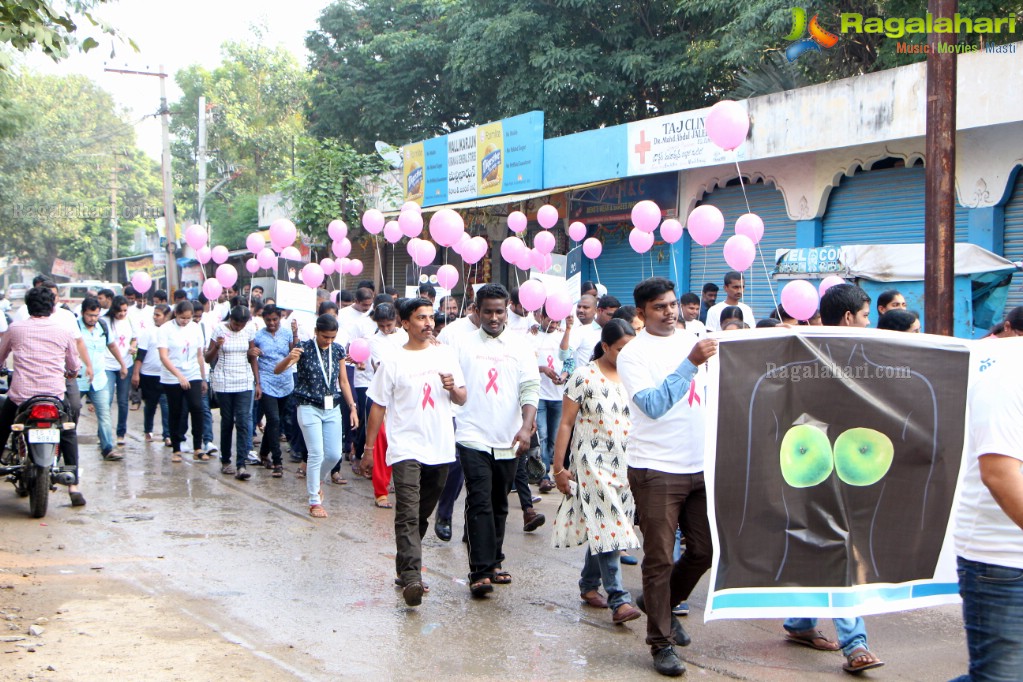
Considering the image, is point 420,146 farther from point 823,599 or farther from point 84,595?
point 823,599

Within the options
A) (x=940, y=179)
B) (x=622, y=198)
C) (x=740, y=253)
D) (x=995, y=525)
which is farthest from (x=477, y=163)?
(x=995, y=525)

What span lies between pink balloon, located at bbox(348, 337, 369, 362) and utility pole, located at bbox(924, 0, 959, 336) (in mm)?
5051

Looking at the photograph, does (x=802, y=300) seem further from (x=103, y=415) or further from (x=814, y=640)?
(x=103, y=415)

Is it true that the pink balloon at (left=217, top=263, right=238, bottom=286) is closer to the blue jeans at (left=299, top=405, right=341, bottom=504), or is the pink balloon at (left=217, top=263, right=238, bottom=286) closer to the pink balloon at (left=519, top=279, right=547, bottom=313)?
the pink balloon at (left=519, top=279, right=547, bottom=313)

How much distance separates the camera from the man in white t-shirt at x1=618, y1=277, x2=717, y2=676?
4.84 metres

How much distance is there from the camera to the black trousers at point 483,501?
6.18 metres

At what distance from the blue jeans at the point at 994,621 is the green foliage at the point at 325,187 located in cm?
1979

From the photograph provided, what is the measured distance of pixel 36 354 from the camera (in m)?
8.26

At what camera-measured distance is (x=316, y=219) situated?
21.9 metres

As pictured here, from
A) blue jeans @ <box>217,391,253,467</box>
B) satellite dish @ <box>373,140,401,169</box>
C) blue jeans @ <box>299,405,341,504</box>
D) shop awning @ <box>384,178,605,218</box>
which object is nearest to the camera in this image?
blue jeans @ <box>299,405,341,504</box>

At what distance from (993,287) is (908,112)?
8.86 ft

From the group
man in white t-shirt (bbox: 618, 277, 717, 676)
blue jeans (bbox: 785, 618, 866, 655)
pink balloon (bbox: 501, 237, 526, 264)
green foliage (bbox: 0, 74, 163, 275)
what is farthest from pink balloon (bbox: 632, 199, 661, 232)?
green foliage (bbox: 0, 74, 163, 275)

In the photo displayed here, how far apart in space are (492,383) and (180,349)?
6.02 meters

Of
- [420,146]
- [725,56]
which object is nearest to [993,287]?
[725,56]
